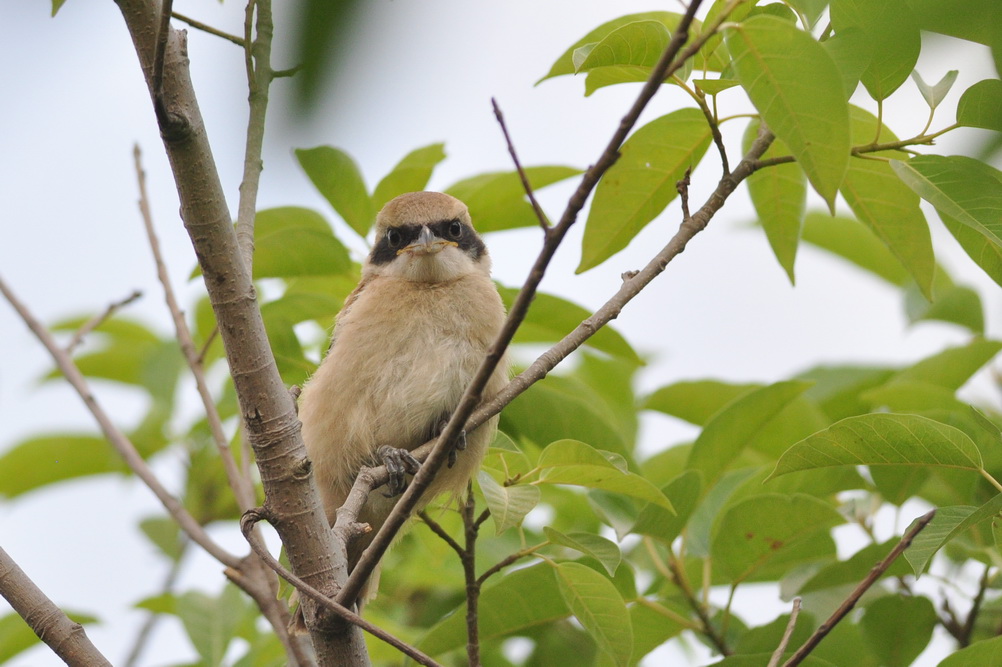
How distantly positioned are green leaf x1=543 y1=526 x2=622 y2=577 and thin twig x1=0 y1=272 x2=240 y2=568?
1.30 meters

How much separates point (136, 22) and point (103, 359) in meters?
3.66

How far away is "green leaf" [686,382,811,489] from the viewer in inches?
132

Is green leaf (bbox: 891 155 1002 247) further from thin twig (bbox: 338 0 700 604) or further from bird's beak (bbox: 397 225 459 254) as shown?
bird's beak (bbox: 397 225 459 254)

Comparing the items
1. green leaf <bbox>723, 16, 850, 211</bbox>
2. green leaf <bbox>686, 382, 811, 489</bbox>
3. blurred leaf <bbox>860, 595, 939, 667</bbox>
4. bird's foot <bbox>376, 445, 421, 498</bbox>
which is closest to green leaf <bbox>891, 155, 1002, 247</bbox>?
green leaf <bbox>723, 16, 850, 211</bbox>

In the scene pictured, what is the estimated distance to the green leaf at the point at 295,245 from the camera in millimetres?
3504

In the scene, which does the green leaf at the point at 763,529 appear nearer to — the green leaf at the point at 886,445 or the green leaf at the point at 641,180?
the green leaf at the point at 886,445

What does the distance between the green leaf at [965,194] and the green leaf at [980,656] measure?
1091 mm

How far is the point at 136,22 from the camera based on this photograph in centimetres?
221

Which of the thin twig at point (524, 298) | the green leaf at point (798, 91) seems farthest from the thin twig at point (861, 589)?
the thin twig at point (524, 298)

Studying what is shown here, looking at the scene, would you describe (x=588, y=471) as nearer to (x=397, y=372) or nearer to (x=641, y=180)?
(x=641, y=180)

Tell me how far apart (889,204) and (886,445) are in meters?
0.83

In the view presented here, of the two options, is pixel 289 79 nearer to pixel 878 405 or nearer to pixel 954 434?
pixel 954 434

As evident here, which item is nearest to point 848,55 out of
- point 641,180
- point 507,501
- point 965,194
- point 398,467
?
point 965,194

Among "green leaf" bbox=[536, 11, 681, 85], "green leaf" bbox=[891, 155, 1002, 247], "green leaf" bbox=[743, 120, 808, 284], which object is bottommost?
"green leaf" bbox=[891, 155, 1002, 247]
